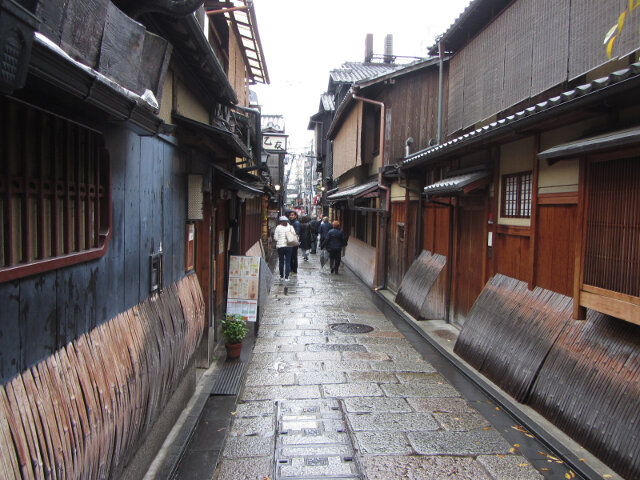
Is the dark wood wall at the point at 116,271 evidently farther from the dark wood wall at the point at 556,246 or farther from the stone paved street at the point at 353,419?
the dark wood wall at the point at 556,246

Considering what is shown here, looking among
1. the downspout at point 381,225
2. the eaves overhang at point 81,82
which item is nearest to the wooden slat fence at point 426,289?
the downspout at point 381,225

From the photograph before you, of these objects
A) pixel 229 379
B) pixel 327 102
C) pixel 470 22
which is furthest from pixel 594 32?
pixel 327 102

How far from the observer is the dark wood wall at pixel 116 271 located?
275 cm

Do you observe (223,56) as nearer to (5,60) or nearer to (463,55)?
(463,55)

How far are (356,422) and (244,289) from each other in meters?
4.35

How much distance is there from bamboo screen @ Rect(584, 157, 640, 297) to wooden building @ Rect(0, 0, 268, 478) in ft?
16.3

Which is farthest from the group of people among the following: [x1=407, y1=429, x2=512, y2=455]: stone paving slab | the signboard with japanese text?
[x1=407, y1=429, x2=512, y2=455]: stone paving slab

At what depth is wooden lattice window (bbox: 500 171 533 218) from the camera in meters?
7.97

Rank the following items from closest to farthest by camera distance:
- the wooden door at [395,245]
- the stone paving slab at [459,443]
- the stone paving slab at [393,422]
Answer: the stone paving slab at [459,443] → the stone paving slab at [393,422] → the wooden door at [395,245]

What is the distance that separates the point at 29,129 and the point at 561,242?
22.3 feet

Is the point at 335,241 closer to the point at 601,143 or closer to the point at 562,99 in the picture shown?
the point at 562,99

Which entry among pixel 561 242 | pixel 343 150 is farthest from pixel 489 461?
pixel 343 150

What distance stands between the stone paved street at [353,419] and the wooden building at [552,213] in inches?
42.0

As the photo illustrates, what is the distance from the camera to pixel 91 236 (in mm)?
3818
